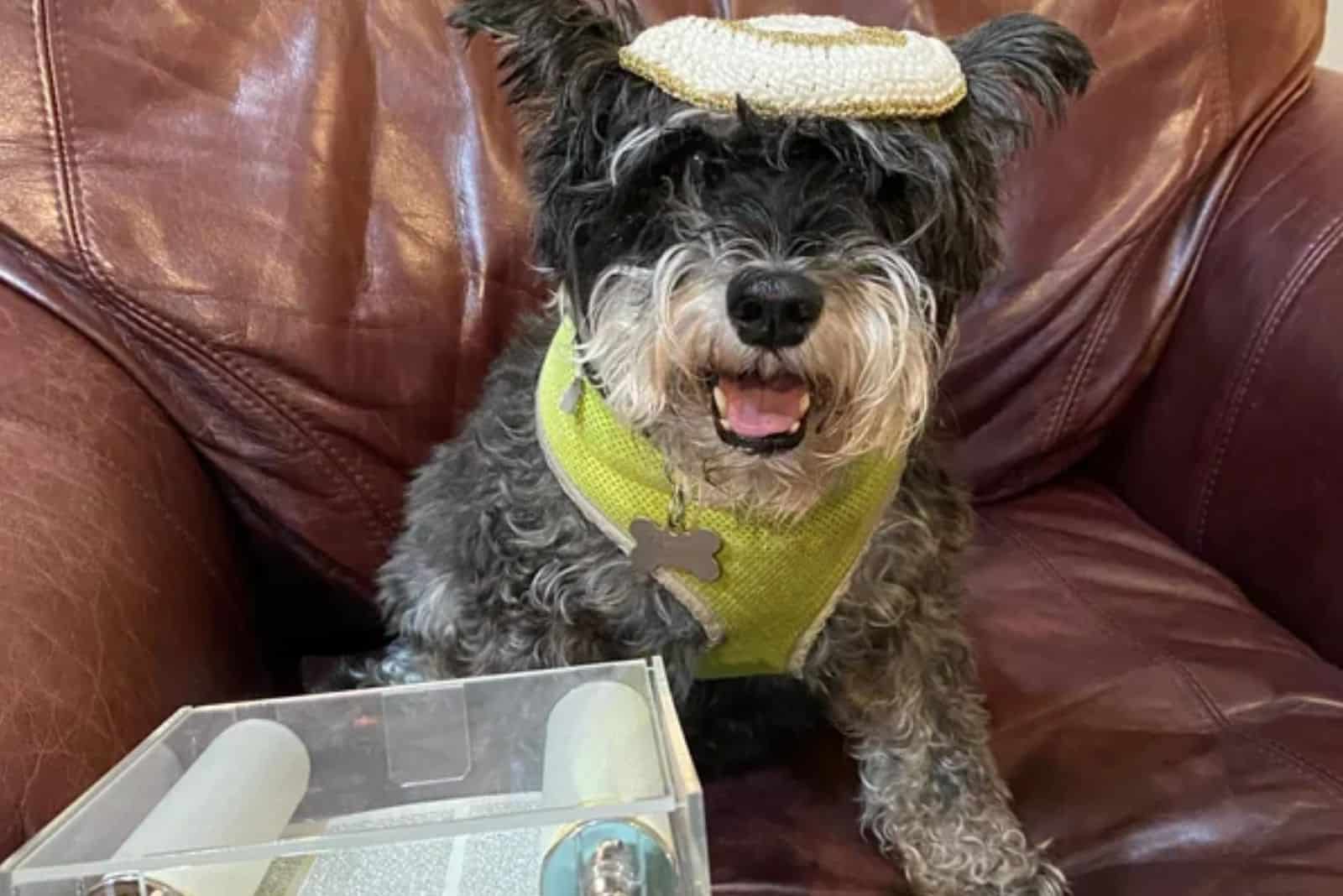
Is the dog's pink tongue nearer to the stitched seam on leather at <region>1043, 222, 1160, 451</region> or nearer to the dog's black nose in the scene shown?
the dog's black nose

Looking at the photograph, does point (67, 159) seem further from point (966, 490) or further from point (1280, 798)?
point (1280, 798)

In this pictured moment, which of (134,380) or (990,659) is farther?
(990,659)

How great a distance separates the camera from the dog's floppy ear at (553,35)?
1.20 m

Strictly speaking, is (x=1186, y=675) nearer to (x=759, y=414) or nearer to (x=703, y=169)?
(x=759, y=414)

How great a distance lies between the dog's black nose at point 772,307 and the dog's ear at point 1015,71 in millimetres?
269

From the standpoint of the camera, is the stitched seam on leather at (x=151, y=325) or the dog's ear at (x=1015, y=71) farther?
the stitched seam on leather at (x=151, y=325)

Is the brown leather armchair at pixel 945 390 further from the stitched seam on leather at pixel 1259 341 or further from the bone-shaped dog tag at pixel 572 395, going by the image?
the bone-shaped dog tag at pixel 572 395

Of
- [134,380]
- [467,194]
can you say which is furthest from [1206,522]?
[134,380]

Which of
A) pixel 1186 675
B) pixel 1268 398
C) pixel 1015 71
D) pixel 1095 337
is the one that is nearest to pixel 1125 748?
pixel 1186 675

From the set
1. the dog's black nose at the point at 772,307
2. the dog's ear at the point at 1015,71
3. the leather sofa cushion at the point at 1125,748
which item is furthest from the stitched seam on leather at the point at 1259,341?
the dog's black nose at the point at 772,307

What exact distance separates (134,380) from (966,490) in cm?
93

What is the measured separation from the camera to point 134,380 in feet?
5.03

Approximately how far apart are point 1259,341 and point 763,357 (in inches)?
33.9

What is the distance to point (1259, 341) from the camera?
1722 mm
